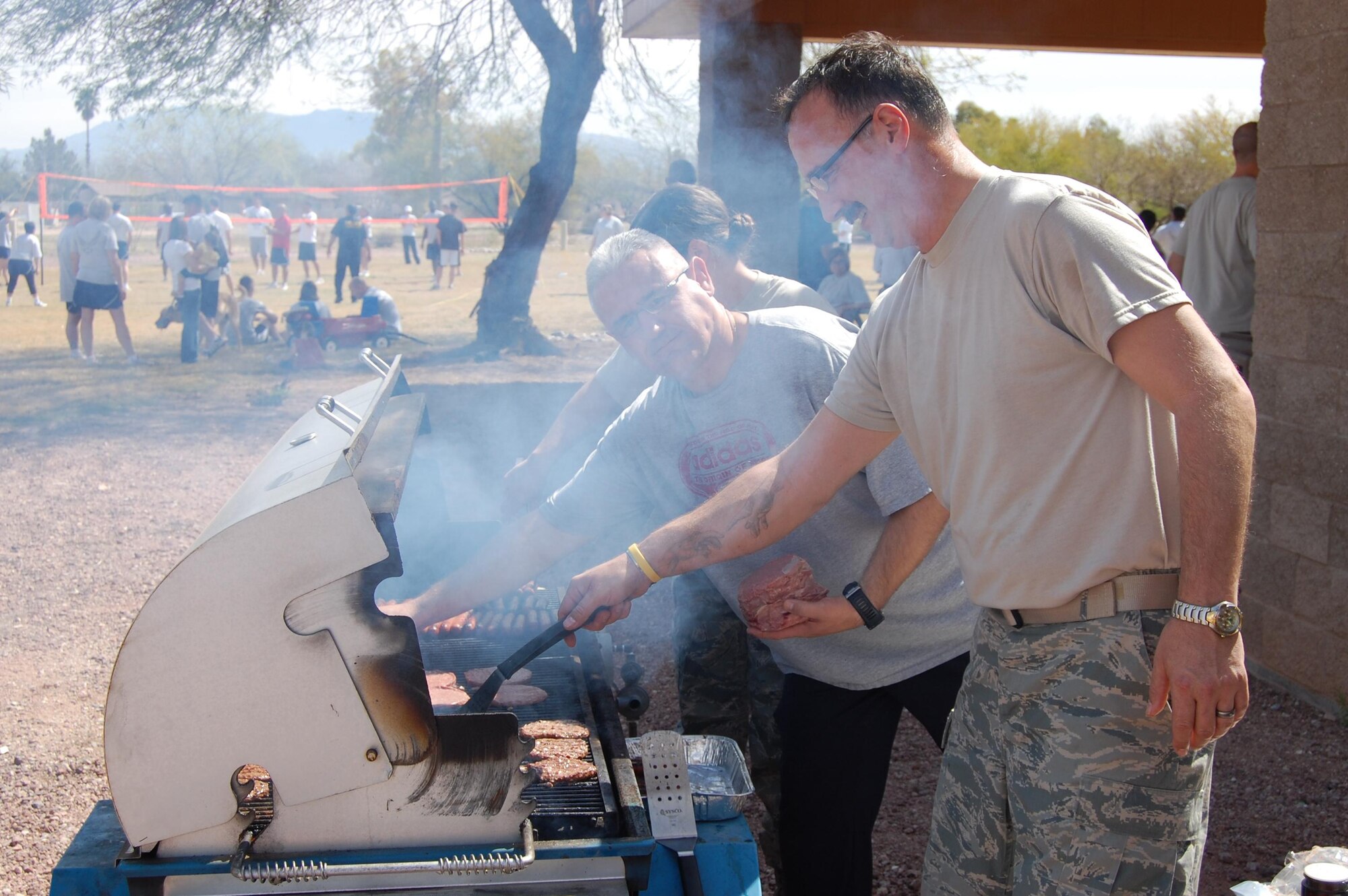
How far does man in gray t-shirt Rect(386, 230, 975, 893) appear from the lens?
2490mm

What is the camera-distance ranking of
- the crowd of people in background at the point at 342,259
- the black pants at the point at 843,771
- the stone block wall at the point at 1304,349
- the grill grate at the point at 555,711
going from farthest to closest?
the crowd of people in background at the point at 342,259
the stone block wall at the point at 1304,349
the black pants at the point at 843,771
the grill grate at the point at 555,711

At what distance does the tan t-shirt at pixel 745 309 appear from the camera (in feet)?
12.0

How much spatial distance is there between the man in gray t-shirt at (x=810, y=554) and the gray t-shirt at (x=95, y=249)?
10893 mm

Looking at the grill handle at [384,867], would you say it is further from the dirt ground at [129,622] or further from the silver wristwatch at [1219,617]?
the dirt ground at [129,622]

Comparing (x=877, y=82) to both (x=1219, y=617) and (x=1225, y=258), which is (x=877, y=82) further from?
(x=1225, y=258)

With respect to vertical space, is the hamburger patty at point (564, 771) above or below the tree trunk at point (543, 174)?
below

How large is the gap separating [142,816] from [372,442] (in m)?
1.16

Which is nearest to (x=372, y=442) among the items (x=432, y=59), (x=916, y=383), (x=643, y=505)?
(x=643, y=505)

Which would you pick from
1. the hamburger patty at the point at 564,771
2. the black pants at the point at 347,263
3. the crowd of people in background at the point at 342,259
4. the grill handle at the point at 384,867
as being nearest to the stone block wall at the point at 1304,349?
the crowd of people in background at the point at 342,259

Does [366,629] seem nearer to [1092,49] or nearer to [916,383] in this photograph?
[916,383]

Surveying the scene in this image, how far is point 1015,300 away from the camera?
67.7 inches

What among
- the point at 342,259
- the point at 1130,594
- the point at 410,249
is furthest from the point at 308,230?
the point at 1130,594

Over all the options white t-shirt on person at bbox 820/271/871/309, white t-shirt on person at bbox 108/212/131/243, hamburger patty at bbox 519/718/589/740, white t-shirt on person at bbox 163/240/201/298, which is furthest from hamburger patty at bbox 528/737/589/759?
white t-shirt on person at bbox 108/212/131/243

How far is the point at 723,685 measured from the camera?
3.39m
